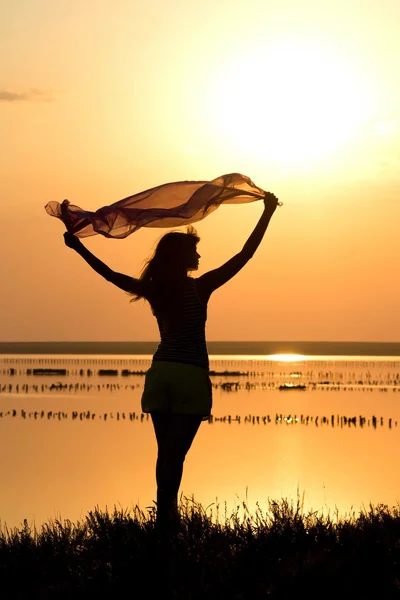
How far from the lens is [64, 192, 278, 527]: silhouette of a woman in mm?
8977

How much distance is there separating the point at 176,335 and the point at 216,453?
66.4 feet

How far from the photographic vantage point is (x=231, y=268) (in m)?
9.05

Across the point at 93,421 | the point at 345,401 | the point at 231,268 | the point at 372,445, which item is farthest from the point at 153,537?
the point at 345,401

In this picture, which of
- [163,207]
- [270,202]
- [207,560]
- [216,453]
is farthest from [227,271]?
[216,453]

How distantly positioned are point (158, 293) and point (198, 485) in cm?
1394

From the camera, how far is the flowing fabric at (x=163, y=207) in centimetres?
984

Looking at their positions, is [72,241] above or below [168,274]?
above

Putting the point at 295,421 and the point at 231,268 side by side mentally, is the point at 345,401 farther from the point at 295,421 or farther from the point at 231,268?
the point at 231,268

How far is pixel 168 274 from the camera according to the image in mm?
9016

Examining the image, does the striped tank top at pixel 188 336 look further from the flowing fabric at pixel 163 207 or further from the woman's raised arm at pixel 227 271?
the flowing fabric at pixel 163 207

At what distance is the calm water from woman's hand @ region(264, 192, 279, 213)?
140 inches

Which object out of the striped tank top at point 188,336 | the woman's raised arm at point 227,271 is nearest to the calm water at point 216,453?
the striped tank top at point 188,336

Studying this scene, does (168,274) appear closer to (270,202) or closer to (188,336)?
(188,336)

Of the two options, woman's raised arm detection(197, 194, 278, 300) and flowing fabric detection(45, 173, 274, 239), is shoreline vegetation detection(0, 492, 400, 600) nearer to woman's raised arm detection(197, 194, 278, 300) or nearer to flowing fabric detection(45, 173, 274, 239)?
woman's raised arm detection(197, 194, 278, 300)
